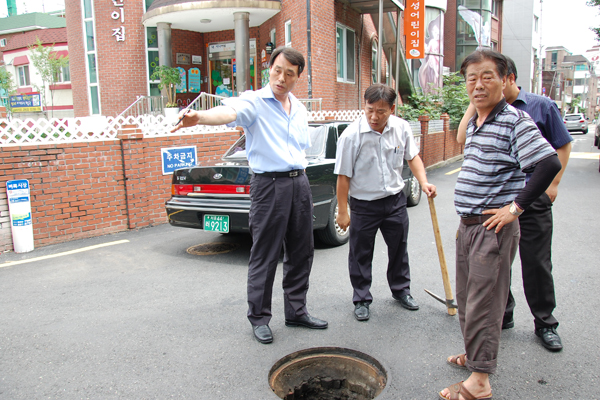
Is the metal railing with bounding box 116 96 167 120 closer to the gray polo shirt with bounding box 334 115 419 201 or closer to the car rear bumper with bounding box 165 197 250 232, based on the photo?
the car rear bumper with bounding box 165 197 250 232

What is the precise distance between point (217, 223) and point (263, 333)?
2006 mm

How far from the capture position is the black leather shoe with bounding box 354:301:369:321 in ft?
12.1

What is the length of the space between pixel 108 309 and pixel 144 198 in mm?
3467

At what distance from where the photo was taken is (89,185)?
666 centimetres

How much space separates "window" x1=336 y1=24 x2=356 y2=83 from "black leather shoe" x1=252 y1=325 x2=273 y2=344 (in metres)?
12.7

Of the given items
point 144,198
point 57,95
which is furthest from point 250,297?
point 57,95

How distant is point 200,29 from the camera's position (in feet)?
52.2

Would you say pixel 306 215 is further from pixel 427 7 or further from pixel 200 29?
pixel 427 7

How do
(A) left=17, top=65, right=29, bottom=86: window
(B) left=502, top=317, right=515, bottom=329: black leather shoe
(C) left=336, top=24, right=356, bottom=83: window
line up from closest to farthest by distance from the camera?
(B) left=502, top=317, right=515, bottom=329: black leather shoe, (C) left=336, top=24, right=356, bottom=83: window, (A) left=17, top=65, right=29, bottom=86: window

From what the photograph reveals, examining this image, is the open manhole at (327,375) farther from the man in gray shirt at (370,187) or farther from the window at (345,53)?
the window at (345,53)

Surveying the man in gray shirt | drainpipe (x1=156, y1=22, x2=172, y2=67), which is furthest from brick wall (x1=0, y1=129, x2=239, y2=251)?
drainpipe (x1=156, y1=22, x2=172, y2=67)

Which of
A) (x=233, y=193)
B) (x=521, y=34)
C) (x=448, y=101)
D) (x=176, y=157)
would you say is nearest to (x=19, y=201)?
(x=176, y=157)

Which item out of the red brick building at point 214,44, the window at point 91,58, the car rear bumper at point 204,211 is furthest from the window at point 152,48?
the car rear bumper at point 204,211

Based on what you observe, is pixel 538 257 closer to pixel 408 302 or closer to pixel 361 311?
pixel 408 302
